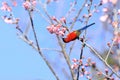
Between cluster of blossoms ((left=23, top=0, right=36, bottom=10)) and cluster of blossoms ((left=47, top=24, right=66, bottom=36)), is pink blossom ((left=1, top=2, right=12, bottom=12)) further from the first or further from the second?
cluster of blossoms ((left=47, top=24, right=66, bottom=36))

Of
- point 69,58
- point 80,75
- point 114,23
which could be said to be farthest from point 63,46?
point 114,23

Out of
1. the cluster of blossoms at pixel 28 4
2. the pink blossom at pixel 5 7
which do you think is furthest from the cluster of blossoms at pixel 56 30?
the pink blossom at pixel 5 7

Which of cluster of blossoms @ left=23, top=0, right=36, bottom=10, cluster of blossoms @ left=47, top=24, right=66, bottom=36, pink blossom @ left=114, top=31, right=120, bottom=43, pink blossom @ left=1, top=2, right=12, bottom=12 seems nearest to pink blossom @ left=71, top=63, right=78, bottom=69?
cluster of blossoms @ left=47, top=24, right=66, bottom=36

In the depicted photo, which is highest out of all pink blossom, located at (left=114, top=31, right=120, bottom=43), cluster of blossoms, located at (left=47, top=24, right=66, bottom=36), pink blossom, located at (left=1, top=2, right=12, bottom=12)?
pink blossom, located at (left=1, top=2, right=12, bottom=12)

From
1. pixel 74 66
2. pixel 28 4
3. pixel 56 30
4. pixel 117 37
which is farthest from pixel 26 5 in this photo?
pixel 117 37

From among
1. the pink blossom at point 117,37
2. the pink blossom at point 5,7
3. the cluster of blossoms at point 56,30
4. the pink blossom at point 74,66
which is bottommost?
the pink blossom at point 74,66

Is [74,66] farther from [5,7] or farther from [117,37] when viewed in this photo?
[5,7]

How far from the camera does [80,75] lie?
553cm

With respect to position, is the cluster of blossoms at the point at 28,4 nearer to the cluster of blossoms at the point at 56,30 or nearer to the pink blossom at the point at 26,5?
the pink blossom at the point at 26,5

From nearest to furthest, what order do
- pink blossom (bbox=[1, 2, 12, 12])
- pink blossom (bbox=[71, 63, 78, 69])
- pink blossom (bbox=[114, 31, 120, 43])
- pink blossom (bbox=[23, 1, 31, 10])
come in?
pink blossom (bbox=[114, 31, 120, 43]) < pink blossom (bbox=[71, 63, 78, 69]) < pink blossom (bbox=[23, 1, 31, 10]) < pink blossom (bbox=[1, 2, 12, 12])

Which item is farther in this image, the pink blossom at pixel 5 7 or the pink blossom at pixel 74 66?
the pink blossom at pixel 5 7

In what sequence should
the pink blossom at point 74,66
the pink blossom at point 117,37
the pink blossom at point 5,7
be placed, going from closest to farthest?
the pink blossom at point 117,37
the pink blossom at point 74,66
the pink blossom at point 5,7

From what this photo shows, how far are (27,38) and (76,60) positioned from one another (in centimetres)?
90

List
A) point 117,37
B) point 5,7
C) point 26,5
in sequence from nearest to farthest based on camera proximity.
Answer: point 117,37 → point 26,5 → point 5,7
